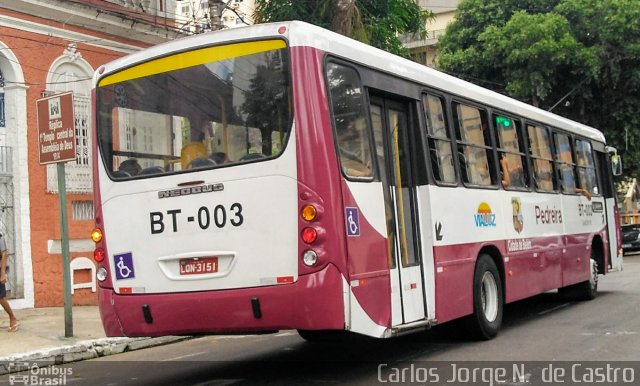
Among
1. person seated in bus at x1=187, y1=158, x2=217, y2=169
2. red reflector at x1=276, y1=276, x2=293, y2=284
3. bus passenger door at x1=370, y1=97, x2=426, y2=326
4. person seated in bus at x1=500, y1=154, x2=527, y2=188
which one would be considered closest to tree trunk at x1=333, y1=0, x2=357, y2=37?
person seated in bus at x1=500, y1=154, x2=527, y2=188

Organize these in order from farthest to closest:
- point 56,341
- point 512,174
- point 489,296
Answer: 1. point 56,341
2. point 512,174
3. point 489,296

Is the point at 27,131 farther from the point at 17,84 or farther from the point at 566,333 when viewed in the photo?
the point at 566,333

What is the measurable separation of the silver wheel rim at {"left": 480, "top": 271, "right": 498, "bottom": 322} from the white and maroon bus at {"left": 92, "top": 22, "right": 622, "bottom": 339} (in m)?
0.71

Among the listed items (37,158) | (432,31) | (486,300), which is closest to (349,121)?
(486,300)

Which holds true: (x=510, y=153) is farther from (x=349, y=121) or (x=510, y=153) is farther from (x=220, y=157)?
(x=220, y=157)

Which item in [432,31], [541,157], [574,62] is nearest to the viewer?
[541,157]

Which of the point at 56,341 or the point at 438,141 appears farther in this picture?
the point at 56,341

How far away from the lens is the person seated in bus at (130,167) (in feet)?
22.8

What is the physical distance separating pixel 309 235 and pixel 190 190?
3.92 feet

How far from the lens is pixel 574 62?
2598 centimetres

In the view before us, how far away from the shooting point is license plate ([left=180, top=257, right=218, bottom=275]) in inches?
253

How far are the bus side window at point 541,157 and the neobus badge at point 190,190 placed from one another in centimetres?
574

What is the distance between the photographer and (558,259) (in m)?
11.4

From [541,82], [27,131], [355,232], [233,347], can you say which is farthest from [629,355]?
[541,82]
